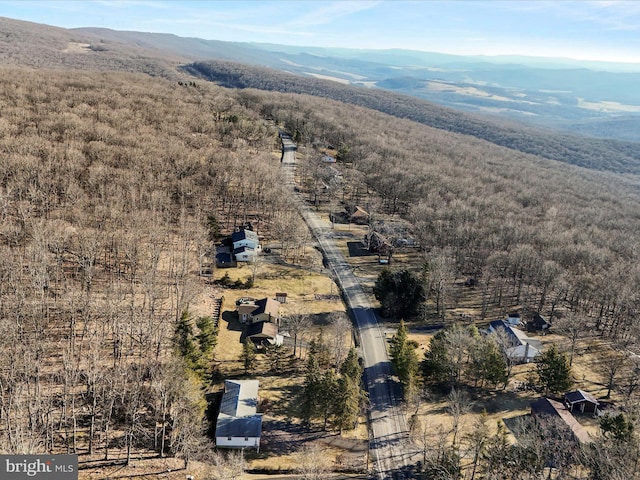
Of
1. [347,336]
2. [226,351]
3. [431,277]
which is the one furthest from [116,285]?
[431,277]

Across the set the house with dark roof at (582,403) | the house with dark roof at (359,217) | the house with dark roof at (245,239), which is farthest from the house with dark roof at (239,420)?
the house with dark roof at (359,217)

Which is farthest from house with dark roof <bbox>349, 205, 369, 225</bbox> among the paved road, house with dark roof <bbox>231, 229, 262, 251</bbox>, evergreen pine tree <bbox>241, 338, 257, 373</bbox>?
evergreen pine tree <bbox>241, 338, 257, 373</bbox>

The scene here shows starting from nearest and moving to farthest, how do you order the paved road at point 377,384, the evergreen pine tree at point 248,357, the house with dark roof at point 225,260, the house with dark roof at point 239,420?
the house with dark roof at point 239,420, the paved road at point 377,384, the evergreen pine tree at point 248,357, the house with dark roof at point 225,260

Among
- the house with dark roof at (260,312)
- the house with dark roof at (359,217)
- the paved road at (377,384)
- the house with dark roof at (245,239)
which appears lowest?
the paved road at (377,384)

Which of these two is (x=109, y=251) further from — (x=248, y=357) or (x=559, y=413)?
(x=559, y=413)

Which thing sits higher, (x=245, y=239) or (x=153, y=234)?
(x=153, y=234)

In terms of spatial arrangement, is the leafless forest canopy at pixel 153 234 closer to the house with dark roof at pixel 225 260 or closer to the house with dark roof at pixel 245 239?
the house with dark roof at pixel 225 260

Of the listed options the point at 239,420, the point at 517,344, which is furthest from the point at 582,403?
the point at 239,420
